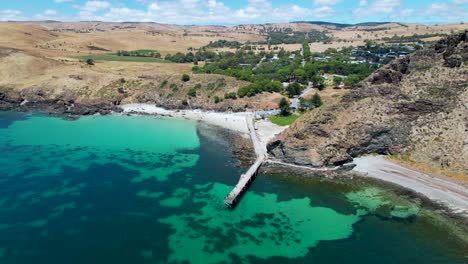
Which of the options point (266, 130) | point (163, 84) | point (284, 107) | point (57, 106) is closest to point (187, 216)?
point (266, 130)

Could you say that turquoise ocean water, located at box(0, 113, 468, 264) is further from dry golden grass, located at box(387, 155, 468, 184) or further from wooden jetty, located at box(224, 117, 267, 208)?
dry golden grass, located at box(387, 155, 468, 184)

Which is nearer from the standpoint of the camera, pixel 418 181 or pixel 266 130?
pixel 418 181

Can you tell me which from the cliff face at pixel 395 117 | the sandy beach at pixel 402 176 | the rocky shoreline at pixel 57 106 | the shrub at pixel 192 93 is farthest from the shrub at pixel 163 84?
the cliff face at pixel 395 117

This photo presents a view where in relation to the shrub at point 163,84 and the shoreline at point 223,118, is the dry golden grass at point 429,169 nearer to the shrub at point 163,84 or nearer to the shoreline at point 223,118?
the shoreline at point 223,118

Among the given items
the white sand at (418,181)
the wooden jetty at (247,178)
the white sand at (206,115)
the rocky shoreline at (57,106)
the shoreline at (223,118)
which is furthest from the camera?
the rocky shoreline at (57,106)

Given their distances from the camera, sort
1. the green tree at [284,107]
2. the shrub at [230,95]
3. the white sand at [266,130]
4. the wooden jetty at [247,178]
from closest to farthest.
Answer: the wooden jetty at [247,178]
the white sand at [266,130]
the green tree at [284,107]
the shrub at [230,95]

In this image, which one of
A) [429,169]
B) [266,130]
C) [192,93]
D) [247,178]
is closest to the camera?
[429,169]

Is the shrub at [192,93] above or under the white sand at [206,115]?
above

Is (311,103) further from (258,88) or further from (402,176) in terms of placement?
(402,176)
